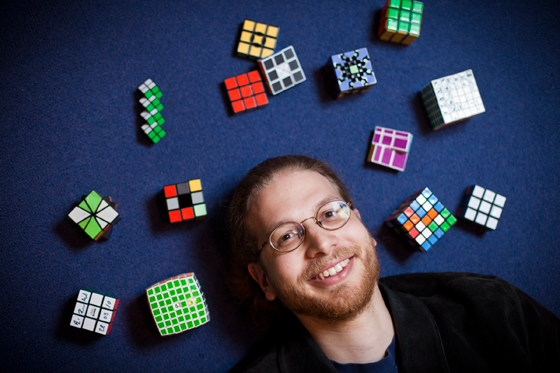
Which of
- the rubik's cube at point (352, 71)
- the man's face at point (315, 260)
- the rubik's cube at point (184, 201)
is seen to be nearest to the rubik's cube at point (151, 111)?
the rubik's cube at point (184, 201)

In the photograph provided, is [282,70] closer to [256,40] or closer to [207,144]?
[256,40]

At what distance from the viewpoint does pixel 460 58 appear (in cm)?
225

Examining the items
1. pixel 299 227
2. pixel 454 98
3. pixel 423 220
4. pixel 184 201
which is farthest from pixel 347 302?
pixel 454 98

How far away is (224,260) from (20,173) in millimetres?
1225

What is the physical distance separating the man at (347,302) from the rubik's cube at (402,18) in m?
1.05

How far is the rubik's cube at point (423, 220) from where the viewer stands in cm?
197

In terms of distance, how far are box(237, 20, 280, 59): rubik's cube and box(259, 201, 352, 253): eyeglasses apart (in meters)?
1.10

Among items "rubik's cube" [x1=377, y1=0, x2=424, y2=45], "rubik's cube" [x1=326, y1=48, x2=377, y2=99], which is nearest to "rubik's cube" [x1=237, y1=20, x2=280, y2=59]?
"rubik's cube" [x1=326, y1=48, x2=377, y2=99]

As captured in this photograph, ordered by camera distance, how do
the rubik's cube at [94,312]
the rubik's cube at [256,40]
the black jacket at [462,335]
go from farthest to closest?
the rubik's cube at [256,40], the rubik's cube at [94,312], the black jacket at [462,335]

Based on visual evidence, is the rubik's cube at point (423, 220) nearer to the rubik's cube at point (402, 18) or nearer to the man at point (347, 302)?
the man at point (347, 302)

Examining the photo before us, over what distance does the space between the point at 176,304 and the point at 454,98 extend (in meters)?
2.06

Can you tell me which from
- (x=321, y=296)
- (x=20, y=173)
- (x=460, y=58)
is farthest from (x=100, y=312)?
(x=460, y=58)

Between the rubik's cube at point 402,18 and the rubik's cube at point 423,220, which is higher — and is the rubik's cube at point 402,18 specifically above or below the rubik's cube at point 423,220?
above

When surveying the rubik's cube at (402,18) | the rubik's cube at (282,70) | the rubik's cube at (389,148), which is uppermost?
the rubik's cube at (402,18)
